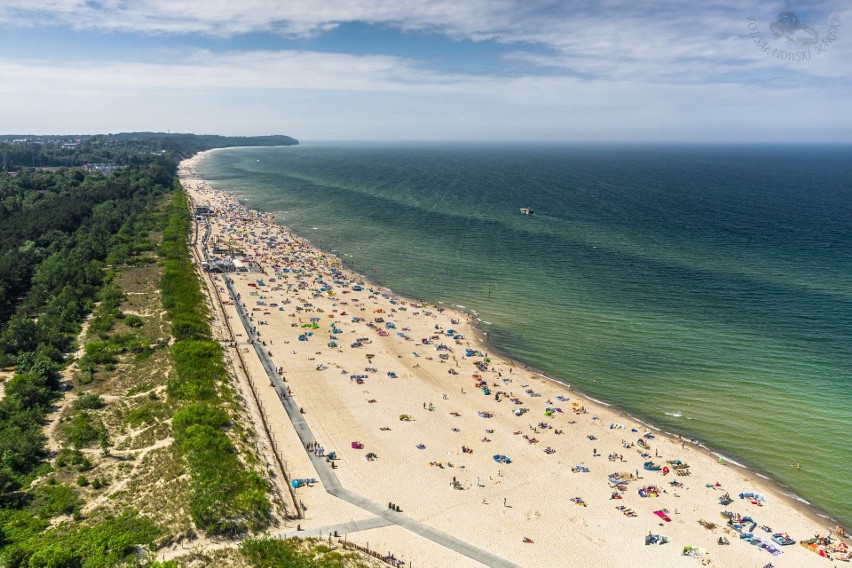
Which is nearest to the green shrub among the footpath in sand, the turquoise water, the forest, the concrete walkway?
the forest

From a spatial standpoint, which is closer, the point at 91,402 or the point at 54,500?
the point at 54,500

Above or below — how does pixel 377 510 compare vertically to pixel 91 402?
below

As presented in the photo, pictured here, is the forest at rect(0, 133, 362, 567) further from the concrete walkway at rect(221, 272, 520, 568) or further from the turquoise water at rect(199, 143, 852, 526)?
the turquoise water at rect(199, 143, 852, 526)

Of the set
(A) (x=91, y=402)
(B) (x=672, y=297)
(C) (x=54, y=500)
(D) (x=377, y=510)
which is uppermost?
(B) (x=672, y=297)

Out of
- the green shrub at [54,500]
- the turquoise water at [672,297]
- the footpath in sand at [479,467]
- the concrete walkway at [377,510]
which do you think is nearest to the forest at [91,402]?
the green shrub at [54,500]

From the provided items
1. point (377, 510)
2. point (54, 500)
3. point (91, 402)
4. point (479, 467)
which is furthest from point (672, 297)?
point (54, 500)

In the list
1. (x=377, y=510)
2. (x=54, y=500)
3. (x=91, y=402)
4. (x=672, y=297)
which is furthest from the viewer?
(x=672, y=297)

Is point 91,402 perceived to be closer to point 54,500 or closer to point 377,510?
point 54,500

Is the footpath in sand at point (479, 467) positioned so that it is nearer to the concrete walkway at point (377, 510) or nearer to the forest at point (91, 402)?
the concrete walkway at point (377, 510)
